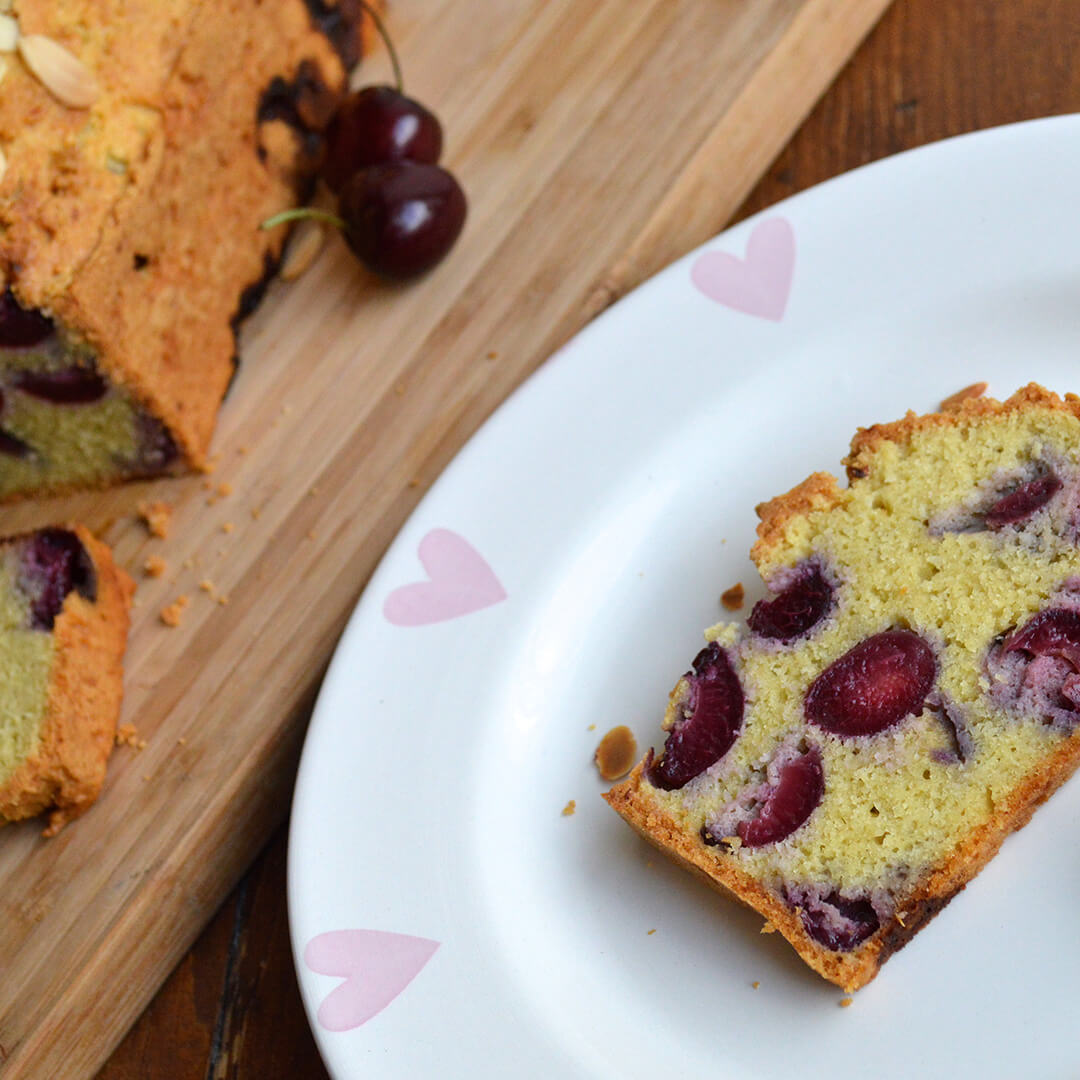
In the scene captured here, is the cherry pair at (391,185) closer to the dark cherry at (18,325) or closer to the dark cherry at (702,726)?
the dark cherry at (18,325)

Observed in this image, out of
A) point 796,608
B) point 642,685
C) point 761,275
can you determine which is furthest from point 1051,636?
point 761,275

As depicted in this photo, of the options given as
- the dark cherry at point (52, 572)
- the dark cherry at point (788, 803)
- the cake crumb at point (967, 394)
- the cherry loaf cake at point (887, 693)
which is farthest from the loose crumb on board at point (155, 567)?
the cake crumb at point (967, 394)

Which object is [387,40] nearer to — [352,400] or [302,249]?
[302,249]

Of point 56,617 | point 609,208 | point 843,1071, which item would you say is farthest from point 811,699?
point 56,617

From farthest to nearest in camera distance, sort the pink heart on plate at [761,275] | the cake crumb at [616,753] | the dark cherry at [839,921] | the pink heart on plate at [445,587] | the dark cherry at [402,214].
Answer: the dark cherry at [402,214] → the pink heart on plate at [761,275] → the pink heart on plate at [445,587] → the cake crumb at [616,753] → the dark cherry at [839,921]

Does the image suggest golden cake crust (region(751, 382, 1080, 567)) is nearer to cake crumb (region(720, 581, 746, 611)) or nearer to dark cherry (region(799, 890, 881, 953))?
cake crumb (region(720, 581, 746, 611))

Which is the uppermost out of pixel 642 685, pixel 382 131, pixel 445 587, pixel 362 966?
pixel 382 131

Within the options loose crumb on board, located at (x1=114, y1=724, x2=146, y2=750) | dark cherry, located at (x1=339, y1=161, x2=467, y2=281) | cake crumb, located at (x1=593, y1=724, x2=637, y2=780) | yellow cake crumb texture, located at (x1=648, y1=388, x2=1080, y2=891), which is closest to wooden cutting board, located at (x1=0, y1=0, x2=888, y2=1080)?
loose crumb on board, located at (x1=114, y1=724, x2=146, y2=750)

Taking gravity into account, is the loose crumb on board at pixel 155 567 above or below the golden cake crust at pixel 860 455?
above
